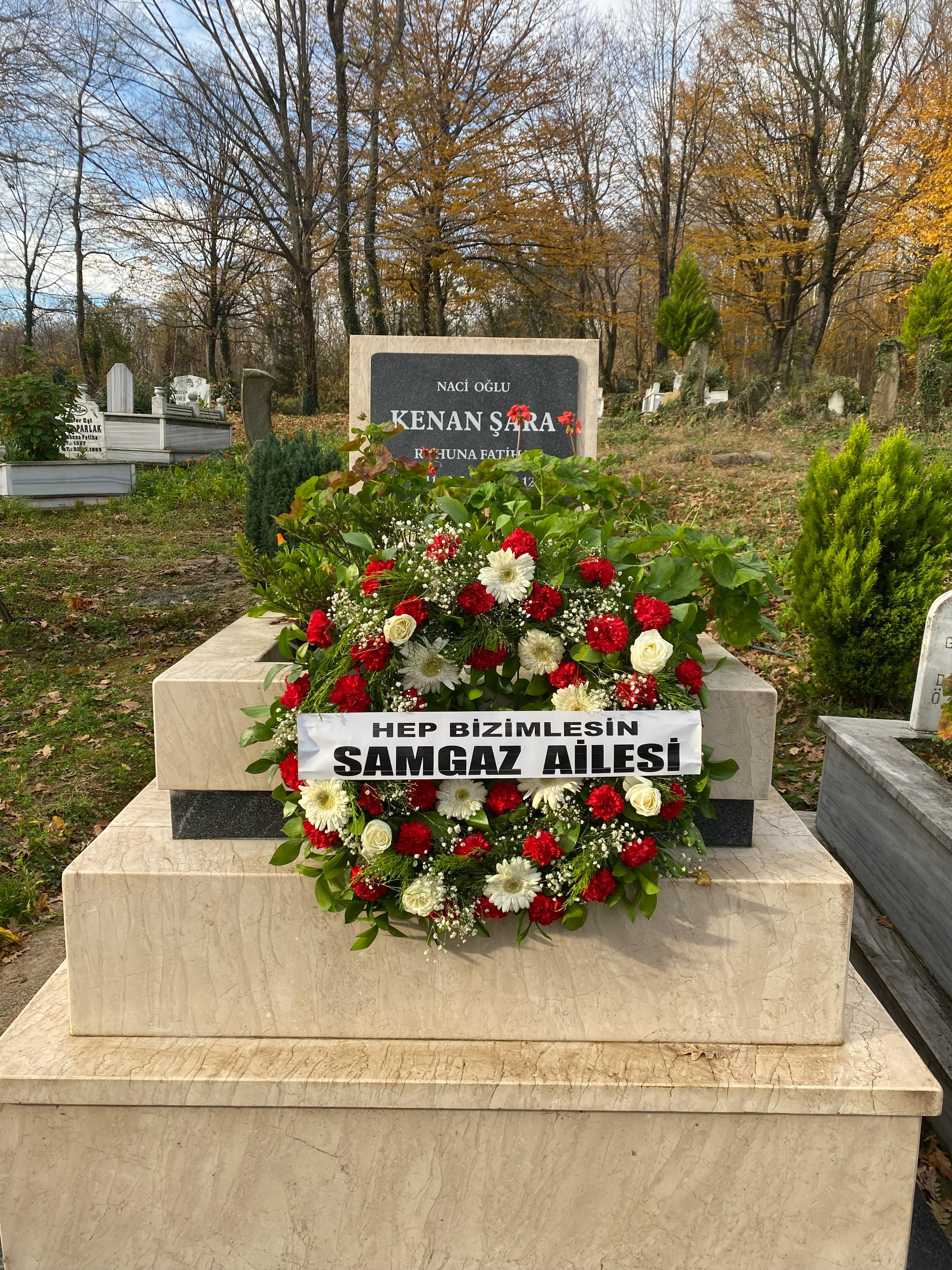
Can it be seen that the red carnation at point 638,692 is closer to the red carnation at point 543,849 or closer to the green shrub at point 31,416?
the red carnation at point 543,849

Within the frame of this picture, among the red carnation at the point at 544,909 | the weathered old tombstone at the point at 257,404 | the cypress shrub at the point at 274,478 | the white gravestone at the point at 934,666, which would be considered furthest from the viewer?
the weathered old tombstone at the point at 257,404

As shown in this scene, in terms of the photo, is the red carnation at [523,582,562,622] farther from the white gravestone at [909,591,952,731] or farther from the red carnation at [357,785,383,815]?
the white gravestone at [909,591,952,731]

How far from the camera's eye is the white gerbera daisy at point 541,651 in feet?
5.54

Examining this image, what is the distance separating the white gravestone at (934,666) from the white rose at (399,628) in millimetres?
2584

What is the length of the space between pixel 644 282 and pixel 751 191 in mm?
6487

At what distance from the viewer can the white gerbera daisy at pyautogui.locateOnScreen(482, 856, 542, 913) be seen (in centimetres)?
168

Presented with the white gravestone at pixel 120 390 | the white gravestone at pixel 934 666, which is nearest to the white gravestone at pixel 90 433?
the white gravestone at pixel 120 390

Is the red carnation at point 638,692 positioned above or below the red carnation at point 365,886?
above

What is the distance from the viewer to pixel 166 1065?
1785mm

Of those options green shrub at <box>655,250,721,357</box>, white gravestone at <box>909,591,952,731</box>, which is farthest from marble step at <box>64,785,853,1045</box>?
green shrub at <box>655,250,721,357</box>

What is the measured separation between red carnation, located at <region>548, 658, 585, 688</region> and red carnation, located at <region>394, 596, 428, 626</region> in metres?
0.27

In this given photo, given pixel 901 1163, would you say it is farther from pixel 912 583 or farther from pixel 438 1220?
pixel 912 583

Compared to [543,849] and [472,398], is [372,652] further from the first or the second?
[472,398]

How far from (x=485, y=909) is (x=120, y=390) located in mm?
16897
